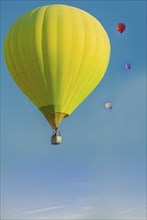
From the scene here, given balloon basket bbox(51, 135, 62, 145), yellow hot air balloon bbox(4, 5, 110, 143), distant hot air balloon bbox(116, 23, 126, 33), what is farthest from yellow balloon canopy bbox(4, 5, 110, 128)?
distant hot air balloon bbox(116, 23, 126, 33)

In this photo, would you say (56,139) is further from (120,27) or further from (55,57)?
(120,27)

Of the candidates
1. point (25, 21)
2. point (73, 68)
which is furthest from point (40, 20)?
point (73, 68)

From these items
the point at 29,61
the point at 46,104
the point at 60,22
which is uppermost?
the point at 60,22

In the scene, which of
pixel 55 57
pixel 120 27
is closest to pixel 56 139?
pixel 55 57

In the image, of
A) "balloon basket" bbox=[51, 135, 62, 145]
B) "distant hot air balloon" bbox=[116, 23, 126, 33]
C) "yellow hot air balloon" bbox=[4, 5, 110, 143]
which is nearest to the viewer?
"balloon basket" bbox=[51, 135, 62, 145]

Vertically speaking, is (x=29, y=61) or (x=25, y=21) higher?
(x=25, y=21)

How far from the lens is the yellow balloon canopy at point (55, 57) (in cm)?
3694

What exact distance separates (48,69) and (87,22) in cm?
364

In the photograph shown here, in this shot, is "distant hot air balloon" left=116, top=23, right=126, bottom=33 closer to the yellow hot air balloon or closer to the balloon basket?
the yellow hot air balloon

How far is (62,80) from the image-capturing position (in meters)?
37.1

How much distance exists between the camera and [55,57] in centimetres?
3691

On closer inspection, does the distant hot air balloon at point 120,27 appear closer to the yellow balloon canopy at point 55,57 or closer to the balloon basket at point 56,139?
the yellow balloon canopy at point 55,57

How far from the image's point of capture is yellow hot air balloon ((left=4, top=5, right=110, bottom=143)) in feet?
121

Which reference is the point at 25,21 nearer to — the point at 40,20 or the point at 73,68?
the point at 40,20
